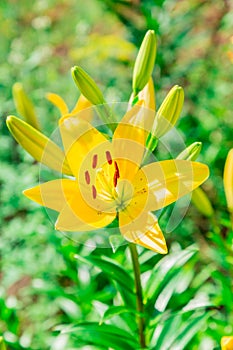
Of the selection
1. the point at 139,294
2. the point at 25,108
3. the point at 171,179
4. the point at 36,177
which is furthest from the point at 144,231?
the point at 36,177

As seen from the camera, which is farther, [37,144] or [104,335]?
[104,335]

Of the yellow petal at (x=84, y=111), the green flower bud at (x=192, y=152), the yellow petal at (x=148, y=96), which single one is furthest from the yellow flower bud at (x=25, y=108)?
the green flower bud at (x=192, y=152)

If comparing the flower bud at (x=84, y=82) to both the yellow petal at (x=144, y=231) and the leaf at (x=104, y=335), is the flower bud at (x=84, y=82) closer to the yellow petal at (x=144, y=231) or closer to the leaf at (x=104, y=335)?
the yellow petal at (x=144, y=231)

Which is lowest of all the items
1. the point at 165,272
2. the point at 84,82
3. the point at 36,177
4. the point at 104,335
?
the point at 36,177

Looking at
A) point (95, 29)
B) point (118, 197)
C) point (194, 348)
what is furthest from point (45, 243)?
point (95, 29)

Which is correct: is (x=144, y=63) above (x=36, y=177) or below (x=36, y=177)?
above

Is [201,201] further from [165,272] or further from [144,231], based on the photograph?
[144,231]

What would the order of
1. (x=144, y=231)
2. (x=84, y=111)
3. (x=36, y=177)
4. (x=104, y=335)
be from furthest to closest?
(x=36, y=177), (x=104, y=335), (x=84, y=111), (x=144, y=231)

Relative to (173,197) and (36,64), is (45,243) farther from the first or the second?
(173,197)
